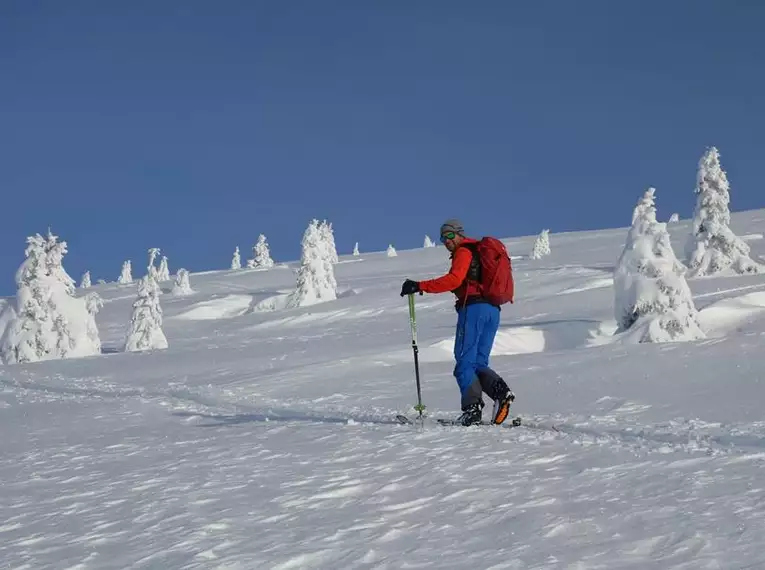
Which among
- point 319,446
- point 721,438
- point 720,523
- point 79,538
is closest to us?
point 720,523

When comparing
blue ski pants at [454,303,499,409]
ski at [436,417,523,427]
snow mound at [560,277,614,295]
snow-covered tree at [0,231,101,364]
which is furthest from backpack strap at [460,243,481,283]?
snow-covered tree at [0,231,101,364]

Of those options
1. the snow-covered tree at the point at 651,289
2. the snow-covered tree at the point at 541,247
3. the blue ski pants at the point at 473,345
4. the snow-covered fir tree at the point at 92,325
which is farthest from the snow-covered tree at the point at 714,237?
the blue ski pants at the point at 473,345

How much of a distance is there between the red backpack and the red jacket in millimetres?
117

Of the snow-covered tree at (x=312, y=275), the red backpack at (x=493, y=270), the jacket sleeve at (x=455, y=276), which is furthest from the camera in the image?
the snow-covered tree at (x=312, y=275)

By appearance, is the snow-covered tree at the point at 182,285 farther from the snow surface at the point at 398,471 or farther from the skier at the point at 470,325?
the skier at the point at 470,325

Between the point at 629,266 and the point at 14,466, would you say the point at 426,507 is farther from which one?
the point at 629,266

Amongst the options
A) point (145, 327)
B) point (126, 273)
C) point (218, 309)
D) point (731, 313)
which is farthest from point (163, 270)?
point (731, 313)

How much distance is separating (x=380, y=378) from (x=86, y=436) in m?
6.73

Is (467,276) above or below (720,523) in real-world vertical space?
above

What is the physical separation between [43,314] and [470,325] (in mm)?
32402

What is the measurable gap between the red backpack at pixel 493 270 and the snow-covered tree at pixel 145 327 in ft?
115

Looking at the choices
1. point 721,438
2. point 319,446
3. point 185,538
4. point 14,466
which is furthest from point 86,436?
point 721,438

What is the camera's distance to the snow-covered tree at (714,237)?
135 ft

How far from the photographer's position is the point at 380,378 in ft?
51.7
